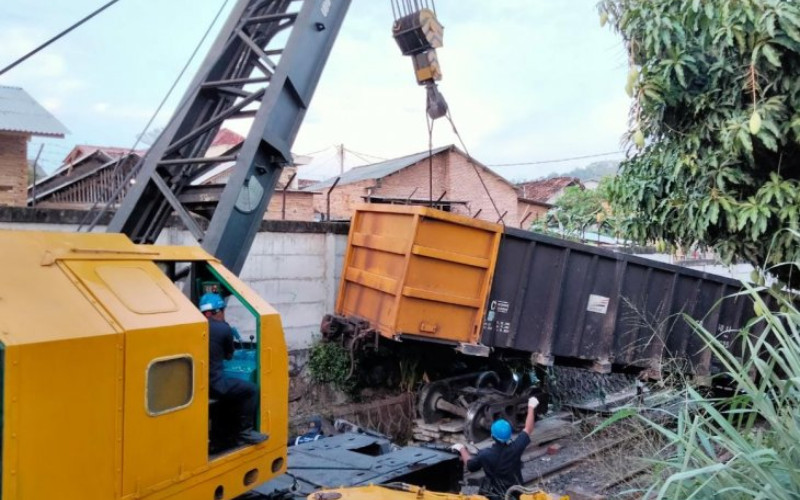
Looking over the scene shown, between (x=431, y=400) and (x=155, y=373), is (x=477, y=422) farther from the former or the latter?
(x=155, y=373)

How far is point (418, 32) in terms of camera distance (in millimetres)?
6879

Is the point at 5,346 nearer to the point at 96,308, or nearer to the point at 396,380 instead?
the point at 96,308

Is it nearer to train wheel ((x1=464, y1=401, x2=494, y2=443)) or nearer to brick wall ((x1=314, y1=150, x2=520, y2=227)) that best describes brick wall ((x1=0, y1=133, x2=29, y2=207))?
brick wall ((x1=314, y1=150, x2=520, y2=227))

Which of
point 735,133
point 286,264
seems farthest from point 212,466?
point 286,264

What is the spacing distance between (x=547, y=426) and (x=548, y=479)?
5.40 feet

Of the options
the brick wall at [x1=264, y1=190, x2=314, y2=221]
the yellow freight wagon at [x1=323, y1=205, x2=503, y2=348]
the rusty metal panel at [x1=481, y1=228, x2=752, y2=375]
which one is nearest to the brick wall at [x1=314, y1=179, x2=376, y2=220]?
the brick wall at [x1=264, y1=190, x2=314, y2=221]

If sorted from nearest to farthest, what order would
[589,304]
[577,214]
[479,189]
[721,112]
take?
[721,112] → [589,304] → [577,214] → [479,189]

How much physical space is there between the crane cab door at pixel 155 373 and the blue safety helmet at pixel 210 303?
1.98ft

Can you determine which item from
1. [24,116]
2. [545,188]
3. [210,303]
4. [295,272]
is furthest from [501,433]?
[545,188]

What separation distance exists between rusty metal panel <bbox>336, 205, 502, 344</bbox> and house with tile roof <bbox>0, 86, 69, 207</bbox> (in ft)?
24.0

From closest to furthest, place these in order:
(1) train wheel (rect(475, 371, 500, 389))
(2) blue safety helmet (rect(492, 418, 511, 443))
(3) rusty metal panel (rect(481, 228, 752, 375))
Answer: (2) blue safety helmet (rect(492, 418, 511, 443)), (3) rusty metal panel (rect(481, 228, 752, 375)), (1) train wheel (rect(475, 371, 500, 389))

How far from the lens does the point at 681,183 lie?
5.67 meters

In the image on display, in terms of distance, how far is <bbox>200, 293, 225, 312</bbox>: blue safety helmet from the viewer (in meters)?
3.82

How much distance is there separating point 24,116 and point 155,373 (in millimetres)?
12640
